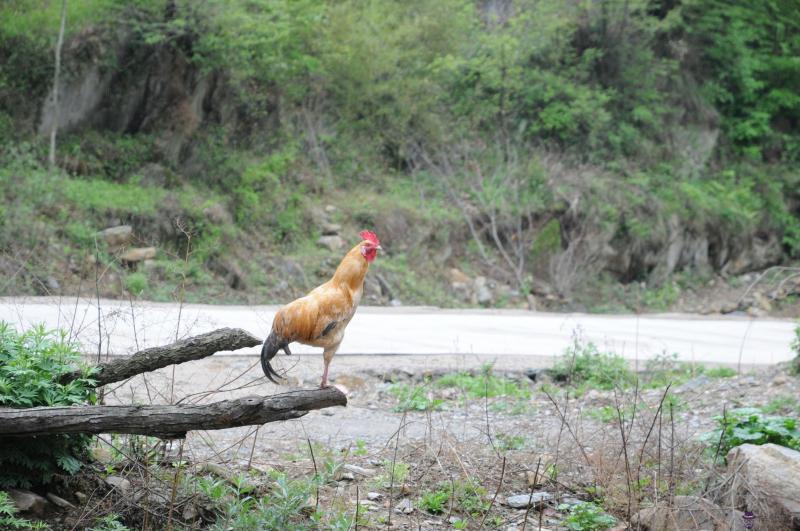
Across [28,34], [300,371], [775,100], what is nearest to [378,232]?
[28,34]

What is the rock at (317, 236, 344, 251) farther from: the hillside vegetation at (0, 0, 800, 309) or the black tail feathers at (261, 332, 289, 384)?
the black tail feathers at (261, 332, 289, 384)

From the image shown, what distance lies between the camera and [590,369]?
8.43 m

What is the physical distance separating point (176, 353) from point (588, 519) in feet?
8.55

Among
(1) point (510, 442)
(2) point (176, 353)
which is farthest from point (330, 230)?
(2) point (176, 353)

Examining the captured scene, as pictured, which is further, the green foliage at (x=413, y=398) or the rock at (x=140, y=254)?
the rock at (x=140, y=254)

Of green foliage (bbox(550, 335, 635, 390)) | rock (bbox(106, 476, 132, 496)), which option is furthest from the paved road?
rock (bbox(106, 476, 132, 496))

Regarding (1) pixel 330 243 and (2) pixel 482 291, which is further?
(2) pixel 482 291

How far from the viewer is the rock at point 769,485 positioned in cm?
471

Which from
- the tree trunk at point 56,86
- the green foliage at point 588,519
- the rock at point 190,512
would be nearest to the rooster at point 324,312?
the rock at point 190,512

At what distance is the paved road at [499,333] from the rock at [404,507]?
310cm

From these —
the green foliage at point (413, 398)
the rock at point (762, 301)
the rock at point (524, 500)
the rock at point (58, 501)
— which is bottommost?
the rock at point (762, 301)

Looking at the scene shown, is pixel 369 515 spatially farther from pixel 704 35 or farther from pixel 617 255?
pixel 704 35

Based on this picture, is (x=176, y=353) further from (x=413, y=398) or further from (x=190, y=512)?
(x=413, y=398)

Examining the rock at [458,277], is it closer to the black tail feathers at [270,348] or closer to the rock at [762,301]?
the rock at [762,301]
